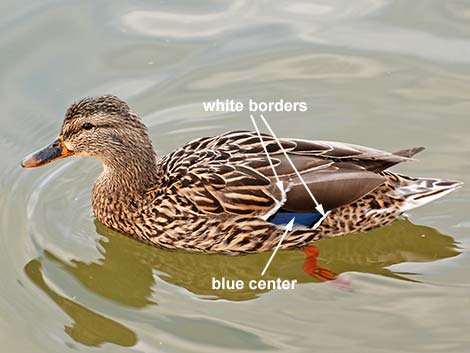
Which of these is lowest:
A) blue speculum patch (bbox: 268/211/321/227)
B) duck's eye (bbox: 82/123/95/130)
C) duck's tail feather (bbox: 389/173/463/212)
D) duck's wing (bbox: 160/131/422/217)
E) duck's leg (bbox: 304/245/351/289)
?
duck's leg (bbox: 304/245/351/289)

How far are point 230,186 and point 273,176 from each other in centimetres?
38

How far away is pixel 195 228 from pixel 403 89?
315 centimetres

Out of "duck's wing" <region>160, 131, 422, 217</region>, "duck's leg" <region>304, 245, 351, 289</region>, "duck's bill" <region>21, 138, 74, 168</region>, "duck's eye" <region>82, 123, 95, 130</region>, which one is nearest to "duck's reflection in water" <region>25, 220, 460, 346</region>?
"duck's leg" <region>304, 245, 351, 289</region>

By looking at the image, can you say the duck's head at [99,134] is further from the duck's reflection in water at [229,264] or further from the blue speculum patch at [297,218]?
the blue speculum patch at [297,218]

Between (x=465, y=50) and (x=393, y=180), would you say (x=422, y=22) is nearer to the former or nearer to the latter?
(x=465, y=50)

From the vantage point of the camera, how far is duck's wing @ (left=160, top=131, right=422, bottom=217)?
8.45m

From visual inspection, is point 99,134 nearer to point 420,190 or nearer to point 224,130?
point 224,130

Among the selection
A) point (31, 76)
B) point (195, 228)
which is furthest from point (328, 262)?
point (31, 76)

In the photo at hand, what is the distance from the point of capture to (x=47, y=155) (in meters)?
8.84

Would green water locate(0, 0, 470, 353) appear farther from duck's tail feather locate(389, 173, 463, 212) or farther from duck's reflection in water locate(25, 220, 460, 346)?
duck's tail feather locate(389, 173, 463, 212)

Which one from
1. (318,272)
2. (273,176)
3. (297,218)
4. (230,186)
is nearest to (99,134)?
(230,186)

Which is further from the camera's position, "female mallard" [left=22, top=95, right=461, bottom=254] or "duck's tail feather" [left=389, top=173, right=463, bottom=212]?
"duck's tail feather" [left=389, top=173, right=463, bottom=212]

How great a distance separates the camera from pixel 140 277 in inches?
338

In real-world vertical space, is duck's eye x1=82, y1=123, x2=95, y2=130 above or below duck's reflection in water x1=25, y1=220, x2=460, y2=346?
above
